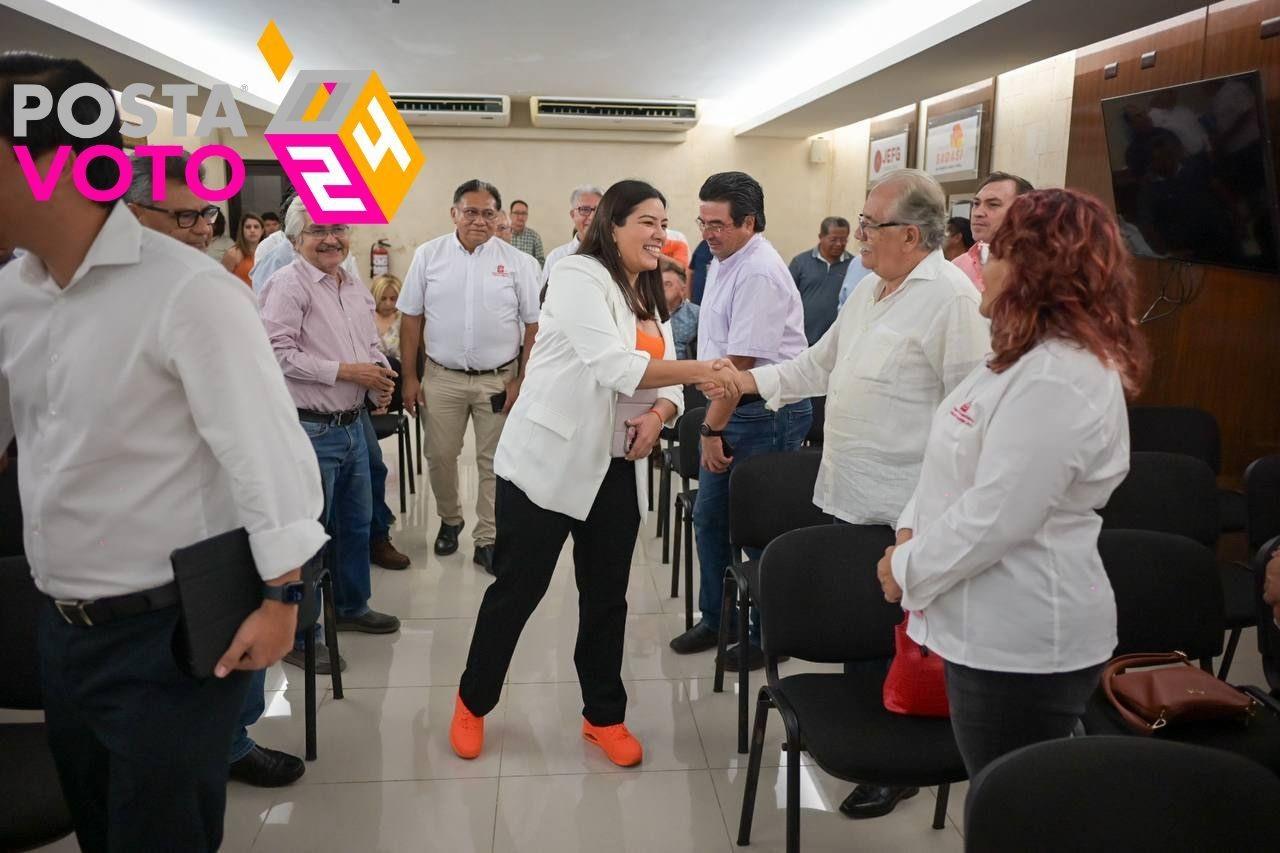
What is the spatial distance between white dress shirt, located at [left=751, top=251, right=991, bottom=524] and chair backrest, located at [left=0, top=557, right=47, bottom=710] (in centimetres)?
188

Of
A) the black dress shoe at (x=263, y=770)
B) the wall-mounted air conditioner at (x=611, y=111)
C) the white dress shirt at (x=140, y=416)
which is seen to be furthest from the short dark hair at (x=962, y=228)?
the wall-mounted air conditioner at (x=611, y=111)

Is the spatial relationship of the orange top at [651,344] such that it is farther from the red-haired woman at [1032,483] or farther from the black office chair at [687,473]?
the black office chair at [687,473]

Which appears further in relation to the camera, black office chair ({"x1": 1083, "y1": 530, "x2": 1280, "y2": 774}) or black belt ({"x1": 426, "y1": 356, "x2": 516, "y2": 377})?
black belt ({"x1": 426, "y1": 356, "x2": 516, "y2": 377})

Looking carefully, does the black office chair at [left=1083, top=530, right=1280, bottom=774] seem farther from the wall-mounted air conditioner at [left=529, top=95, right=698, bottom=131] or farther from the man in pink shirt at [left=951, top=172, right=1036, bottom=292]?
the wall-mounted air conditioner at [left=529, top=95, right=698, bottom=131]

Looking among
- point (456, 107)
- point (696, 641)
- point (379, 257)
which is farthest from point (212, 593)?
point (379, 257)

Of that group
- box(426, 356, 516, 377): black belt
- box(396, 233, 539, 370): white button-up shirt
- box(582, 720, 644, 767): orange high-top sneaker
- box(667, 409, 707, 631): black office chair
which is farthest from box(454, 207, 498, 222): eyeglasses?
box(582, 720, 644, 767): orange high-top sneaker

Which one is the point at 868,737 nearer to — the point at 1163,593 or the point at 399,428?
the point at 1163,593

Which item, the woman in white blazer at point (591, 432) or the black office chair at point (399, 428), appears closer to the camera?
the woman in white blazer at point (591, 432)

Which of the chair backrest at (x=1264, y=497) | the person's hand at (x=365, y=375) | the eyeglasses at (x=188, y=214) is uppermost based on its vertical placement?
the eyeglasses at (x=188, y=214)

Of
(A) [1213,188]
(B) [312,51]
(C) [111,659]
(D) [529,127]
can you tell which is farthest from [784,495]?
(D) [529,127]

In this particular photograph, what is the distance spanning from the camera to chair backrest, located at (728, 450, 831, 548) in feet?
9.50

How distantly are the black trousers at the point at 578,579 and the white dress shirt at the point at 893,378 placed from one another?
0.59m

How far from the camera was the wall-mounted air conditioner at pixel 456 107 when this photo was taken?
400 inches

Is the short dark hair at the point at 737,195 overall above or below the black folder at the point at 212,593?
above
